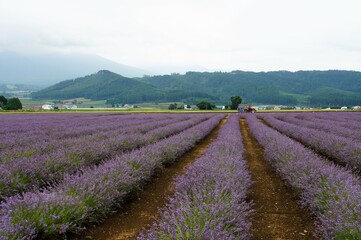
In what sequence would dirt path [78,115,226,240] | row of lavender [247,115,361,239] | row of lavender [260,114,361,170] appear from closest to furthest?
row of lavender [247,115,361,239] → dirt path [78,115,226,240] → row of lavender [260,114,361,170]

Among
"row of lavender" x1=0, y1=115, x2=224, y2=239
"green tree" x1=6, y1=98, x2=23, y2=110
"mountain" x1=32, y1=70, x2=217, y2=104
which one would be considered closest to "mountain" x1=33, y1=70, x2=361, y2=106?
"mountain" x1=32, y1=70, x2=217, y2=104

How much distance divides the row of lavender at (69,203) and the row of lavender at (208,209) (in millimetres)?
773

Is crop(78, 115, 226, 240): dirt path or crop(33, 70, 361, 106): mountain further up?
crop(33, 70, 361, 106): mountain

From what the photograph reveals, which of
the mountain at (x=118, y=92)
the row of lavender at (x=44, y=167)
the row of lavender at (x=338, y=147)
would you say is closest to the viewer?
the row of lavender at (x=44, y=167)

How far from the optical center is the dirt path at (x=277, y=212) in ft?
12.1

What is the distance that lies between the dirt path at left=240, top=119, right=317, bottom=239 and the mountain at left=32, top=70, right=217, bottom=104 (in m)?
142

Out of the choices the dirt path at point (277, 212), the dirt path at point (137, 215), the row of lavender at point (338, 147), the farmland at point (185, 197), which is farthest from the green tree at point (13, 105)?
the dirt path at point (277, 212)

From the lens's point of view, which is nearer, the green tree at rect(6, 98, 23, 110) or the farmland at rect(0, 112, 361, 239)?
the farmland at rect(0, 112, 361, 239)

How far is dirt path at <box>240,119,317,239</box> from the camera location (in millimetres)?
3686

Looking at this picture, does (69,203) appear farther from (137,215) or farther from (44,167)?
(44,167)

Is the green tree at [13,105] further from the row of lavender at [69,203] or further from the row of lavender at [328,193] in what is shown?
the row of lavender at [328,193]

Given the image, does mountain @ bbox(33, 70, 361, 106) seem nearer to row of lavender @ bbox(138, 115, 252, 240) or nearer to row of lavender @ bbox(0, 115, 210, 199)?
row of lavender @ bbox(0, 115, 210, 199)

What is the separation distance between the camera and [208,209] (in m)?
3.12

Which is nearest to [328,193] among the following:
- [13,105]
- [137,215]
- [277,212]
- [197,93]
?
[277,212]
